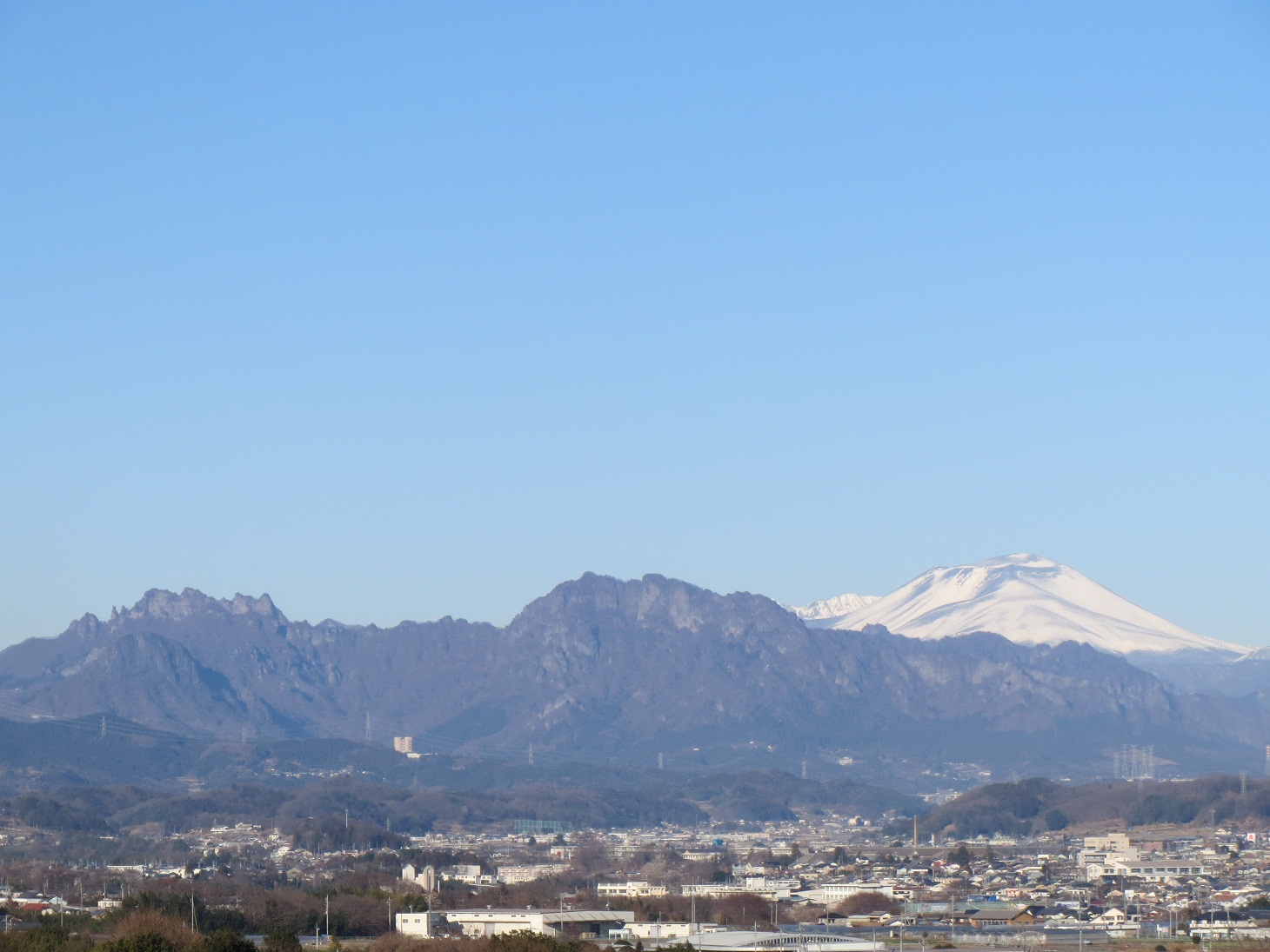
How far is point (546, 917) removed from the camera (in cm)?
7531

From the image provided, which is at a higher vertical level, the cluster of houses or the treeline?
the treeline

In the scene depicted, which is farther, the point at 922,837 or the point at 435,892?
the point at 922,837

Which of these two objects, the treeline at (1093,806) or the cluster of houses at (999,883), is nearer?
the cluster of houses at (999,883)

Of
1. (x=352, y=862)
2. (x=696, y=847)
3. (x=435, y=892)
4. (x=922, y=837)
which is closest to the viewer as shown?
(x=435, y=892)

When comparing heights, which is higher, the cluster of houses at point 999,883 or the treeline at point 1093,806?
the treeline at point 1093,806

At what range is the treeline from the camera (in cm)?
17312

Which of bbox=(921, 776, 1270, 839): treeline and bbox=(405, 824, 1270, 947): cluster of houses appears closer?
bbox=(405, 824, 1270, 947): cluster of houses

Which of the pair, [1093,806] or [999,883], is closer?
[999,883]

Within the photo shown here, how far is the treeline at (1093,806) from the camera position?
568 feet

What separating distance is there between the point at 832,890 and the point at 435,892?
18913 millimetres

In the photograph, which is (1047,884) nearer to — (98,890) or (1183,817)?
(98,890)

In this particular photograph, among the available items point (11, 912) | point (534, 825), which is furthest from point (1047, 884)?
point (534, 825)

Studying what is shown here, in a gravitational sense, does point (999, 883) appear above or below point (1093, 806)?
below

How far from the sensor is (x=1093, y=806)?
182 m
